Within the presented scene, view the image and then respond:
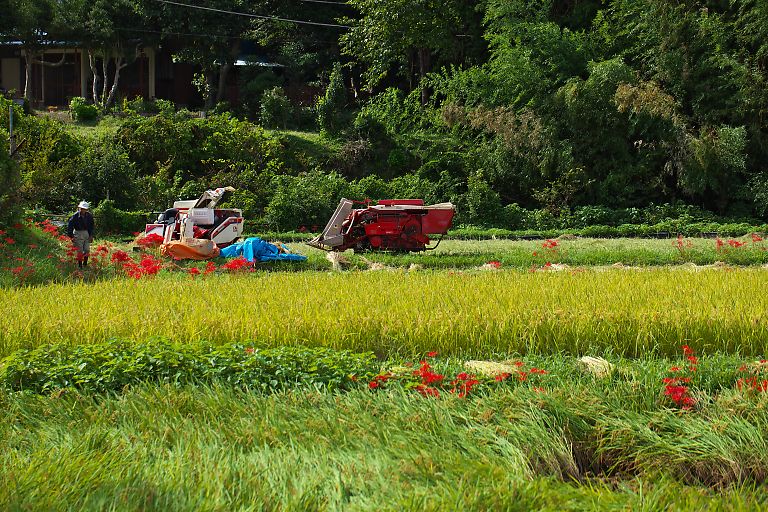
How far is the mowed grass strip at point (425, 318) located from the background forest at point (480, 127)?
544 inches

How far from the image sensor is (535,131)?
25.8m

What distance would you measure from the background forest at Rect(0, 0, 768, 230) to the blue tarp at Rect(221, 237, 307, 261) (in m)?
7.63

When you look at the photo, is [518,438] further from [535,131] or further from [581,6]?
[581,6]

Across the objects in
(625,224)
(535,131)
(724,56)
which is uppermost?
(724,56)

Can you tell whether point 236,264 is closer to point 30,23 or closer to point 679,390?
point 679,390

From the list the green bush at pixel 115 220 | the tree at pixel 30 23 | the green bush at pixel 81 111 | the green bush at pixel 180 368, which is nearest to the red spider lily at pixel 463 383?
the green bush at pixel 180 368

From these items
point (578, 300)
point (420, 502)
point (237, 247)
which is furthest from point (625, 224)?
point (420, 502)

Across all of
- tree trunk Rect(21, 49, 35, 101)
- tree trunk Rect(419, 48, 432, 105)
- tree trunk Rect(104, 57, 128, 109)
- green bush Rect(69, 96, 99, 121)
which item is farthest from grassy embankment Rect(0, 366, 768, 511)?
tree trunk Rect(21, 49, 35, 101)

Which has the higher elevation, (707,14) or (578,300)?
(707,14)

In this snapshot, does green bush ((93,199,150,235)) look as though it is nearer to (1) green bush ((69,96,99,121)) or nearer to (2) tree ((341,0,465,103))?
(1) green bush ((69,96,99,121))

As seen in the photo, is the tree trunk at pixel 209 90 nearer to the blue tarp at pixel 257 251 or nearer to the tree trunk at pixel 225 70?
the tree trunk at pixel 225 70

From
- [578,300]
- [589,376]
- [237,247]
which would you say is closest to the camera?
[589,376]

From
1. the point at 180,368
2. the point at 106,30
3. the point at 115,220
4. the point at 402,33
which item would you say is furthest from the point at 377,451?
the point at 106,30

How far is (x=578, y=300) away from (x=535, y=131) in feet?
58.6
